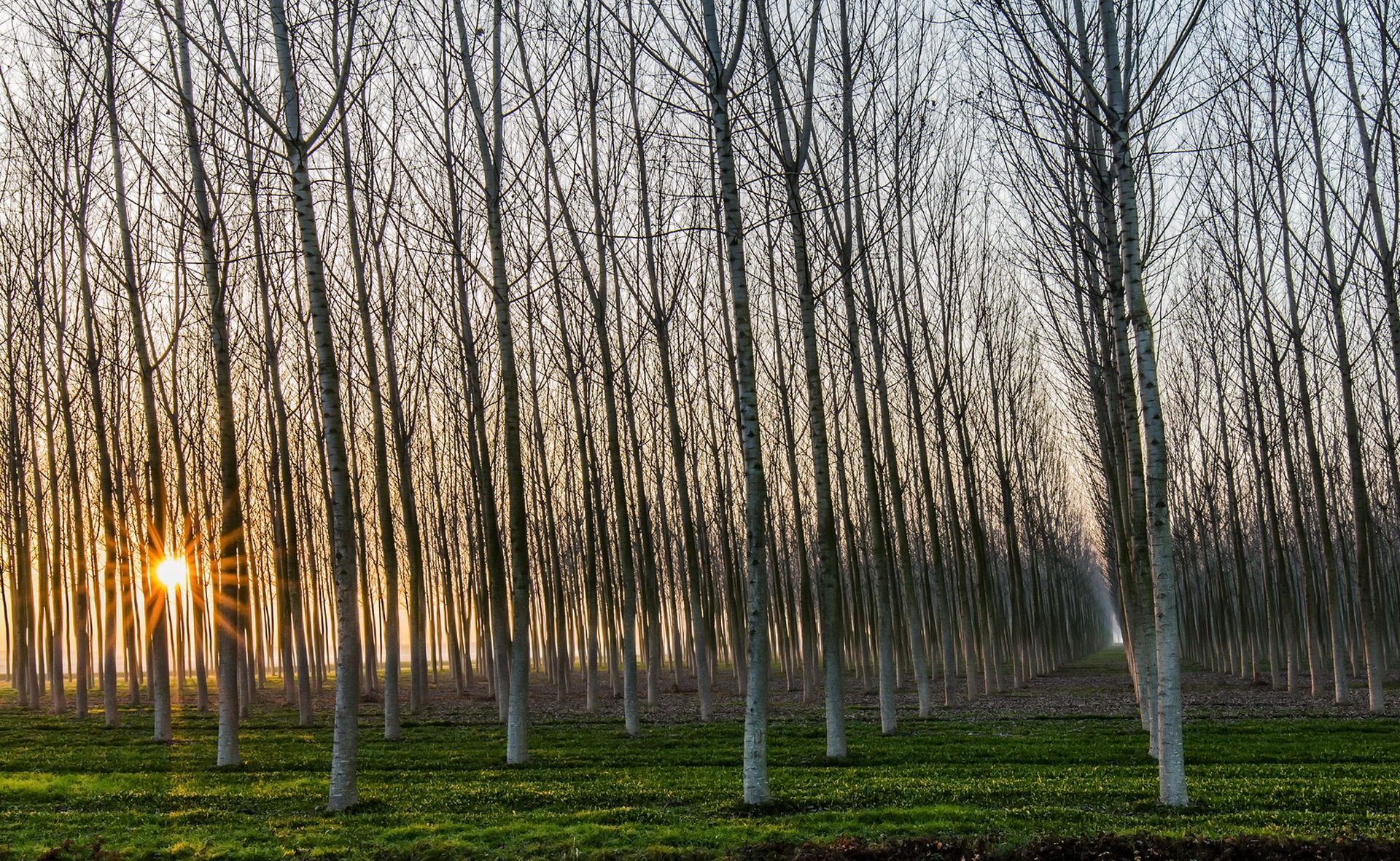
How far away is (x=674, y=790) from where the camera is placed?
386 inches

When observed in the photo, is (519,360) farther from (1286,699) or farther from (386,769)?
(1286,699)

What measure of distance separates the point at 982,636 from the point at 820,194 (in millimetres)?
15273

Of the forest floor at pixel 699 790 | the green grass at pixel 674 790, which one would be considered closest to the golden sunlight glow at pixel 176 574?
the forest floor at pixel 699 790

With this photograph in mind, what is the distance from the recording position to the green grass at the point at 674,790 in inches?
290

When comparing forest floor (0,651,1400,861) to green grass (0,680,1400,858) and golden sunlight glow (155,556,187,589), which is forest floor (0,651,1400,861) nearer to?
green grass (0,680,1400,858)

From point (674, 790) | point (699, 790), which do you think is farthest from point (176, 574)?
point (699, 790)

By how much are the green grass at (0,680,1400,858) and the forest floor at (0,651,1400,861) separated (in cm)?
4

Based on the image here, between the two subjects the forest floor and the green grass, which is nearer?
the forest floor

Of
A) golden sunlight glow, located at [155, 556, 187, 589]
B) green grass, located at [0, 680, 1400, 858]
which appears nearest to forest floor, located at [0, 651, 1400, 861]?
green grass, located at [0, 680, 1400, 858]

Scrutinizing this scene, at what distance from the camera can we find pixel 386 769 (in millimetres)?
12008

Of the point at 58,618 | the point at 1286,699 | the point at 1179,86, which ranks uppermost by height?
the point at 1179,86

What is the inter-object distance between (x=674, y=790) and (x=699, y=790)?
243 mm

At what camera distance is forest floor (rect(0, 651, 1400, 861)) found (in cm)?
721

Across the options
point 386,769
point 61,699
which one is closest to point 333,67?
point 386,769
